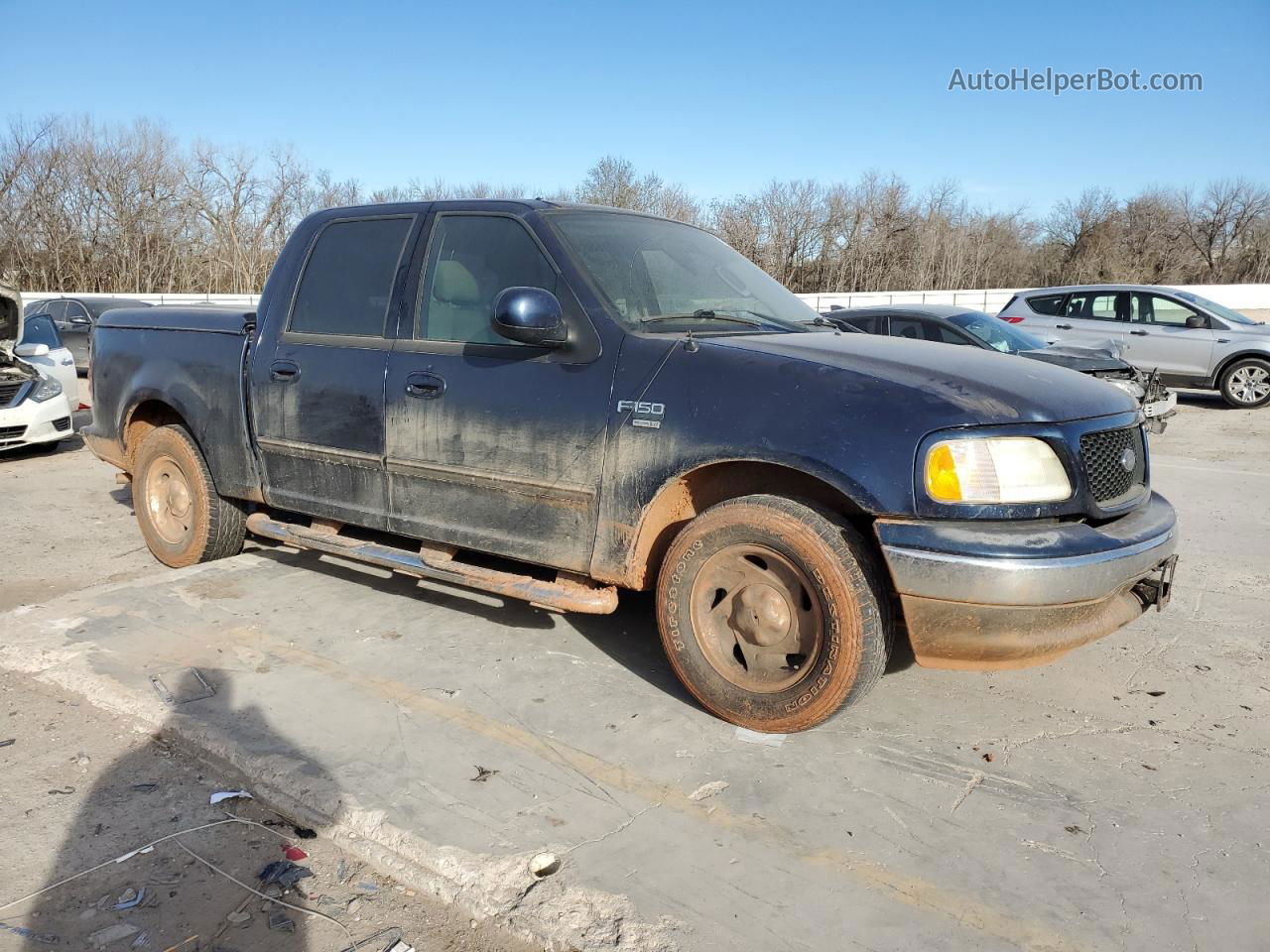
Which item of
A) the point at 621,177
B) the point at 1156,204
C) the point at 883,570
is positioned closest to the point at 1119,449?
the point at 883,570

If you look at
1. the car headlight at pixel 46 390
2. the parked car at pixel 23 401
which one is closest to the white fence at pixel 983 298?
the car headlight at pixel 46 390

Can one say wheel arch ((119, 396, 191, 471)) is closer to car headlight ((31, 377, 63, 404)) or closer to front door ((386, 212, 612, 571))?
front door ((386, 212, 612, 571))

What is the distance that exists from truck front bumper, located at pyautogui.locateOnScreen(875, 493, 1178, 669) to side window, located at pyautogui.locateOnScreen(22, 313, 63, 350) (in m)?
12.3

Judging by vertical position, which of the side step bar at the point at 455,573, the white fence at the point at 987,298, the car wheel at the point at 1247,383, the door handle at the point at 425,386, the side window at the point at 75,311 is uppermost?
the white fence at the point at 987,298

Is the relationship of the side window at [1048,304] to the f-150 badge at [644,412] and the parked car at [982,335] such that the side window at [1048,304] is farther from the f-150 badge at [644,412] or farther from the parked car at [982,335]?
the f-150 badge at [644,412]

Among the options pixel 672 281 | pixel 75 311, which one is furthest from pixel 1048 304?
pixel 75 311

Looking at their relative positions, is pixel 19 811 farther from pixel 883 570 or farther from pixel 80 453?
pixel 80 453

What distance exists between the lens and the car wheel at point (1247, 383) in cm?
1369

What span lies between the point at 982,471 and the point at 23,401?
10.1 metres

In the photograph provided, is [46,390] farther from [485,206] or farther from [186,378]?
[485,206]

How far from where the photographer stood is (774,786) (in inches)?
122

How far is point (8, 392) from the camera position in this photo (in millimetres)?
9727

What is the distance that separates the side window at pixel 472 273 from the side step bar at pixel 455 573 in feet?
3.25

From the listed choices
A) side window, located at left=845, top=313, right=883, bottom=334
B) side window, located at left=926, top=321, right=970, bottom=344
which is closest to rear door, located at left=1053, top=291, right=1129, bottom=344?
side window, located at left=926, top=321, right=970, bottom=344
